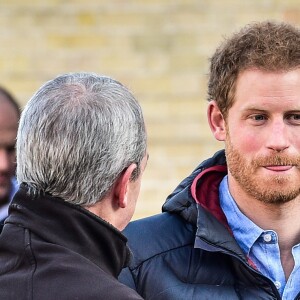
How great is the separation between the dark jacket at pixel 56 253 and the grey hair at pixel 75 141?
0.05 metres

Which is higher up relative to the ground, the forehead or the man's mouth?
the forehead

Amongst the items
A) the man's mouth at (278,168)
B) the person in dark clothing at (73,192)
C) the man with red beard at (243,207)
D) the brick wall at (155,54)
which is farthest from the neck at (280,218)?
the brick wall at (155,54)

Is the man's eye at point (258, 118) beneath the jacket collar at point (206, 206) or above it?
above

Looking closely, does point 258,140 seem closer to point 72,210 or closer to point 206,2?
point 72,210

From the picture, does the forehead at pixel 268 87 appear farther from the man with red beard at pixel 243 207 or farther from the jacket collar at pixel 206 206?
the jacket collar at pixel 206 206

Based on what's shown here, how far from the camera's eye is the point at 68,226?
2908mm

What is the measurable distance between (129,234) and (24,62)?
3.75m

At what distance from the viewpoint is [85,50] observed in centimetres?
717

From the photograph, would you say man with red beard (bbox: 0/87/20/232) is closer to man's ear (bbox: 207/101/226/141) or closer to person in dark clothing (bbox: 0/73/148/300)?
man's ear (bbox: 207/101/226/141)

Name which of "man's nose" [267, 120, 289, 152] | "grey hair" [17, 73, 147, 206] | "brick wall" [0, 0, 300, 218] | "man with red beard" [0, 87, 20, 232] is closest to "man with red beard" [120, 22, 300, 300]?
"man's nose" [267, 120, 289, 152]

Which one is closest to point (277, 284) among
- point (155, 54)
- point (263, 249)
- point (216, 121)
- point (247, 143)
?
point (263, 249)

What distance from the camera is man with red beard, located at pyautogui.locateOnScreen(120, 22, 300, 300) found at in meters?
3.44

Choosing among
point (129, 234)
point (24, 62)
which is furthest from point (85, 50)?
point (129, 234)

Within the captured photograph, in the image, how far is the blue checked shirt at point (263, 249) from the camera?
11.4ft
